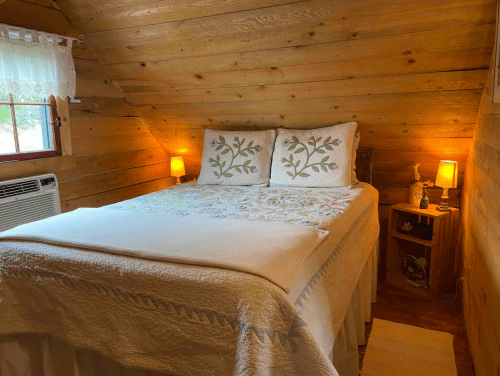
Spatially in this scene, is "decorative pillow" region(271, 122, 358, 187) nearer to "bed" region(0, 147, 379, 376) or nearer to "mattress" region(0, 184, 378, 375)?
"bed" region(0, 147, 379, 376)

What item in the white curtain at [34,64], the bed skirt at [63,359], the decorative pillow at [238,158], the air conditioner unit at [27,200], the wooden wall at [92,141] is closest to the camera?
the bed skirt at [63,359]

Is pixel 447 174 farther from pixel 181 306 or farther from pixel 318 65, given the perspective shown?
pixel 181 306

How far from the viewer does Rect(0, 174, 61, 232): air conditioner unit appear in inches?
87.7

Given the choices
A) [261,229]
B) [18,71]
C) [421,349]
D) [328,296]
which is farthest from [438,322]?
[18,71]

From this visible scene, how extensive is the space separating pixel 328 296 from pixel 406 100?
1487 mm

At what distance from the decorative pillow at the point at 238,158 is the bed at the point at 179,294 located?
90 cm

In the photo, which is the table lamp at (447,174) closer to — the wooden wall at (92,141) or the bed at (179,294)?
the bed at (179,294)

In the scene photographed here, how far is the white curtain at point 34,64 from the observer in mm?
2122

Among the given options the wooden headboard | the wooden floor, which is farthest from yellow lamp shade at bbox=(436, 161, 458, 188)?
the wooden floor

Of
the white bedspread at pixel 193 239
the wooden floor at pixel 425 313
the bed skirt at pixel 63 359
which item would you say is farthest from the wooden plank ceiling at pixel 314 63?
the bed skirt at pixel 63 359

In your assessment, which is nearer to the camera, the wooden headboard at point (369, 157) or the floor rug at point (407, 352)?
the floor rug at point (407, 352)

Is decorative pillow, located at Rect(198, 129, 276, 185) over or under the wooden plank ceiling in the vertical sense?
under

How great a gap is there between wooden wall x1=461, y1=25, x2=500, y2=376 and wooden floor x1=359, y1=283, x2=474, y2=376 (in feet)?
0.28

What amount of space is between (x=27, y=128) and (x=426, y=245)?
2643 millimetres
